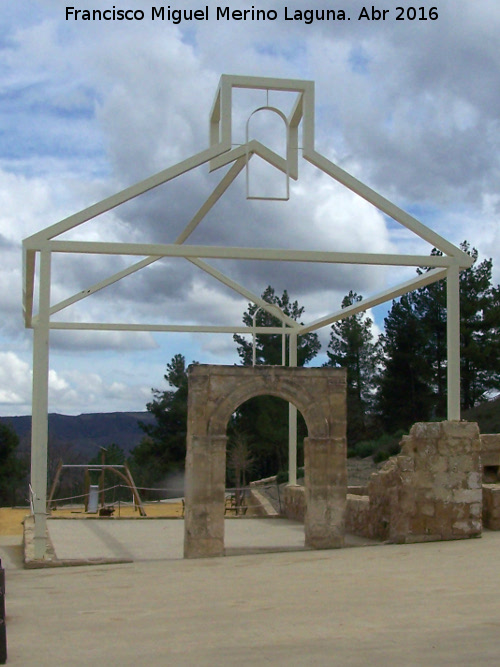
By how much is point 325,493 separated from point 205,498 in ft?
6.64

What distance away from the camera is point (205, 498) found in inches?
548

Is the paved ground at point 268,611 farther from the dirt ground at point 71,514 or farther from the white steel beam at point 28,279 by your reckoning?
the dirt ground at point 71,514

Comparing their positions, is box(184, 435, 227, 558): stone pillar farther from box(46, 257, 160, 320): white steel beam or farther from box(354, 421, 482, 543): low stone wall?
box(46, 257, 160, 320): white steel beam

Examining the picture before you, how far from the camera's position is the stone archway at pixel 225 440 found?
13.9 meters

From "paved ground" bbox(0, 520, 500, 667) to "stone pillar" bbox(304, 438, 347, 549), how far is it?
1259 millimetres

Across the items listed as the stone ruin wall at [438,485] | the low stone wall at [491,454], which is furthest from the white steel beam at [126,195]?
the low stone wall at [491,454]

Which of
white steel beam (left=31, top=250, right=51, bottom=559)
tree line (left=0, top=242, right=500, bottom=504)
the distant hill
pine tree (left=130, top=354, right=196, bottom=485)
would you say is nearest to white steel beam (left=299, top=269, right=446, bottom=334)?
white steel beam (left=31, top=250, right=51, bottom=559)

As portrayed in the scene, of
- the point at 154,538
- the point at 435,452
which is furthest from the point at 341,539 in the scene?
the point at 154,538

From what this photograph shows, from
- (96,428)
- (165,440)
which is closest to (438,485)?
(165,440)

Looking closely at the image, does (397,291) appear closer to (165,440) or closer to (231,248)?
(231,248)

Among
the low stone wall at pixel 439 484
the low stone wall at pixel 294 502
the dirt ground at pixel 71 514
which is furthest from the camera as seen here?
the dirt ground at pixel 71 514

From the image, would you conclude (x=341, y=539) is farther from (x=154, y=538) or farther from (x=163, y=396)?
(x=163, y=396)

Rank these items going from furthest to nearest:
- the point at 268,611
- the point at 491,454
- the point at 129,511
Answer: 1. the point at 129,511
2. the point at 491,454
3. the point at 268,611

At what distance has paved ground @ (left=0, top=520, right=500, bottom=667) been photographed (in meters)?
6.30
